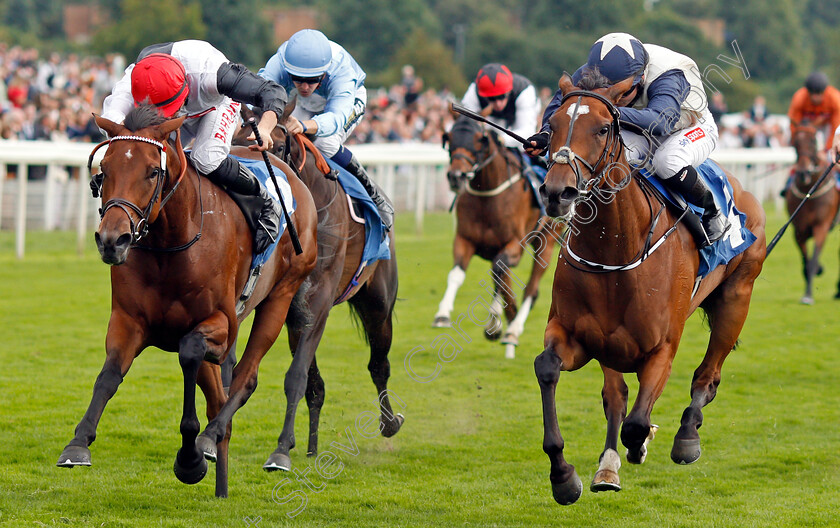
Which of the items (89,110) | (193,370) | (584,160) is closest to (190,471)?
(193,370)

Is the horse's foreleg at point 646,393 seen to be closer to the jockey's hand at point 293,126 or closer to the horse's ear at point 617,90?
the horse's ear at point 617,90

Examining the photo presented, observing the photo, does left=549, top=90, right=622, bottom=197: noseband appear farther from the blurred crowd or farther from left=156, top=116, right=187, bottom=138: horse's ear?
the blurred crowd

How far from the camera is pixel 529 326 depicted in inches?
383

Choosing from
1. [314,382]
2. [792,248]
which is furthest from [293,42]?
[792,248]

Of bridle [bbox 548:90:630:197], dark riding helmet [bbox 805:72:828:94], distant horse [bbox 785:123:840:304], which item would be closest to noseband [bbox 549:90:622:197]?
bridle [bbox 548:90:630:197]

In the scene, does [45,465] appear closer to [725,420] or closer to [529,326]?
[725,420]

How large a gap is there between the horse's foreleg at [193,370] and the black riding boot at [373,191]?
1.79 meters

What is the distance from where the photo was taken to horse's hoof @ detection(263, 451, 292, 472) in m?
5.06

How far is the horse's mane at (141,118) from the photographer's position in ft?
13.1

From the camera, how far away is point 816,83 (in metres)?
10.5

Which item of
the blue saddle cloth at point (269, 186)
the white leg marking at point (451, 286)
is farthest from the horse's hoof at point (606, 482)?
the white leg marking at point (451, 286)

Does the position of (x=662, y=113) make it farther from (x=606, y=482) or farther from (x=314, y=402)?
(x=314, y=402)

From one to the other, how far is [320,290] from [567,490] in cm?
→ 178

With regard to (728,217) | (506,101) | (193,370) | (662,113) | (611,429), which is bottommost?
(611,429)
